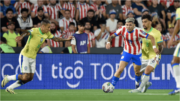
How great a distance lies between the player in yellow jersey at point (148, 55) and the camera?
29.3ft

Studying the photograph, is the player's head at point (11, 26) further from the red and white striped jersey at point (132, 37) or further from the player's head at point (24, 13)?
the red and white striped jersey at point (132, 37)

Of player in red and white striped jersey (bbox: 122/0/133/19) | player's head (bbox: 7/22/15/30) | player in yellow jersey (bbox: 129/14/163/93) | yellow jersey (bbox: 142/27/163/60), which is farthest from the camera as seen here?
player in red and white striped jersey (bbox: 122/0/133/19)

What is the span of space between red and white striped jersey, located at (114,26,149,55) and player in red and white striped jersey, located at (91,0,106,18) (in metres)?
4.29

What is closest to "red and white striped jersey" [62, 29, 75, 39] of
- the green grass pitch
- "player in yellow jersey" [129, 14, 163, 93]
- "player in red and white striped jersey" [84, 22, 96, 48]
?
"player in red and white striped jersey" [84, 22, 96, 48]

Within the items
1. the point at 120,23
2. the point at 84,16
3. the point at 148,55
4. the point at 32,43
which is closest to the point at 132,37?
the point at 148,55

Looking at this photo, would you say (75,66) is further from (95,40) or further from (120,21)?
(120,21)

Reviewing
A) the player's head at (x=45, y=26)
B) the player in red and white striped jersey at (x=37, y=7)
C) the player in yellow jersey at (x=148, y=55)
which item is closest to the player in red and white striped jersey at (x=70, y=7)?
the player in red and white striped jersey at (x=37, y=7)

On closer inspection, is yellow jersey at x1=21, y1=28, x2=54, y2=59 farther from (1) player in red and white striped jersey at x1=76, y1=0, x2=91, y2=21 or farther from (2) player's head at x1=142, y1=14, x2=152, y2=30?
(1) player in red and white striped jersey at x1=76, y1=0, x2=91, y2=21

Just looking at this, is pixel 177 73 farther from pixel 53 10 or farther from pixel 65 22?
pixel 53 10

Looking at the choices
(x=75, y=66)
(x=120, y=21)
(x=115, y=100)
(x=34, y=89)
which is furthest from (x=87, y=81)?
(x=115, y=100)

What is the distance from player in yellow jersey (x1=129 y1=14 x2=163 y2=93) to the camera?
893 cm

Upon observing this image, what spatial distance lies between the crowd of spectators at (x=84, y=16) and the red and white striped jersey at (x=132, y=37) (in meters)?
3.35

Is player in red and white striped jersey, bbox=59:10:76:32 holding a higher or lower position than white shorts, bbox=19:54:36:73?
higher

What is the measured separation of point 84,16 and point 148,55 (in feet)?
13.5
